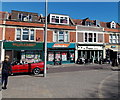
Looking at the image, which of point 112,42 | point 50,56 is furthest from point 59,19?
point 112,42

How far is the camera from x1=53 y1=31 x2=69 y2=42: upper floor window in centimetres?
2155

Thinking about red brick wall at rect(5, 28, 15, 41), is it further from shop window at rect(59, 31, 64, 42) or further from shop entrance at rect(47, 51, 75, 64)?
shop window at rect(59, 31, 64, 42)

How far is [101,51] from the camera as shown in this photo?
24406 millimetres

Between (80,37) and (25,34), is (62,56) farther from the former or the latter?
(25,34)

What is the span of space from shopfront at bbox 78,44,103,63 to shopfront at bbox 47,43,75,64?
1630 mm

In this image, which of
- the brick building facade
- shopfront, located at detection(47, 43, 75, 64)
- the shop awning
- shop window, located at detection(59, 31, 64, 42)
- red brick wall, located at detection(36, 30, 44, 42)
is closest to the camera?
the shop awning

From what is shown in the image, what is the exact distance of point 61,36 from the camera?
21984mm

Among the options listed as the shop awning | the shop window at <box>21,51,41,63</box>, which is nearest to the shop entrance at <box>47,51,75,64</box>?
the shop window at <box>21,51,41,63</box>

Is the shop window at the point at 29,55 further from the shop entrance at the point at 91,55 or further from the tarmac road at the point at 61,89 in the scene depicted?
the tarmac road at the point at 61,89

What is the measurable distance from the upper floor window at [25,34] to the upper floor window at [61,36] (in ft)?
12.9

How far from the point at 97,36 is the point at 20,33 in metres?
14.3

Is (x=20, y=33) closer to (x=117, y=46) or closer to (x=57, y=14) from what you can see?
(x=57, y=14)

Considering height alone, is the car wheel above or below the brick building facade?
below

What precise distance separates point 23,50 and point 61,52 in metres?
6.47
